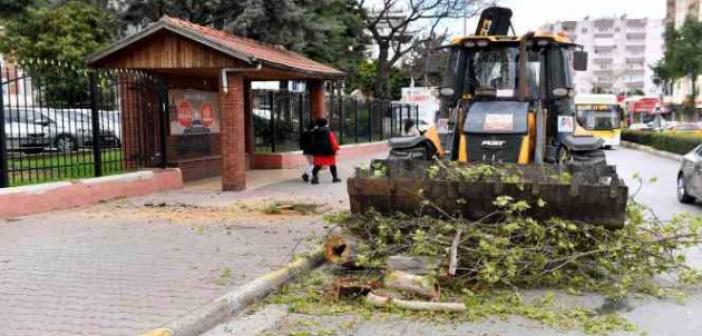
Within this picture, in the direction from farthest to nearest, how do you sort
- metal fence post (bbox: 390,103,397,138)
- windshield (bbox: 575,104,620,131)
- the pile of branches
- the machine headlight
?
windshield (bbox: 575,104,620,131)
metal fence post (bbox: 390,103,397,138)
the machine headlight
the pile of branches

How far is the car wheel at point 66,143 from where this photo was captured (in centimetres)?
1227

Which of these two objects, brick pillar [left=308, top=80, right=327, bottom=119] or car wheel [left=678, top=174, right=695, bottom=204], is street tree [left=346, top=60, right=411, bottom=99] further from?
car wheel [left=678, top=174, right=695, bottom=204]

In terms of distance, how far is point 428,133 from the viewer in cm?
1091

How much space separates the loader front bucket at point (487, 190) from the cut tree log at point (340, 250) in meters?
0.42

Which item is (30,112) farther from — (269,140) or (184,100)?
(269,140)

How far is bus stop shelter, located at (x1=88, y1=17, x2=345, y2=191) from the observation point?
1410cm

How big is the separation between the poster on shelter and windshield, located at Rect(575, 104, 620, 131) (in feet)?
82.3

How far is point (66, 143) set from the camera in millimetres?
12484

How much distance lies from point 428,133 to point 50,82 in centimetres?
645

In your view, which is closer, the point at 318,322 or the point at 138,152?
the point at 318,322

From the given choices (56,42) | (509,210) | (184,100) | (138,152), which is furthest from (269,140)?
(56,42)

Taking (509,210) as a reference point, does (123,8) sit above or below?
above

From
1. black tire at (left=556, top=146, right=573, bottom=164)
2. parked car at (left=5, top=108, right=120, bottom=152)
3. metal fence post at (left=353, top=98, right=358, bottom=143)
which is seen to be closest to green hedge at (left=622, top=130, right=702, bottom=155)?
metal fence post at (left=353, top=98, right=358, bottom=143)

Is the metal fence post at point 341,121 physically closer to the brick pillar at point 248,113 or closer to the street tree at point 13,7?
the brick pillar at point 248,113
